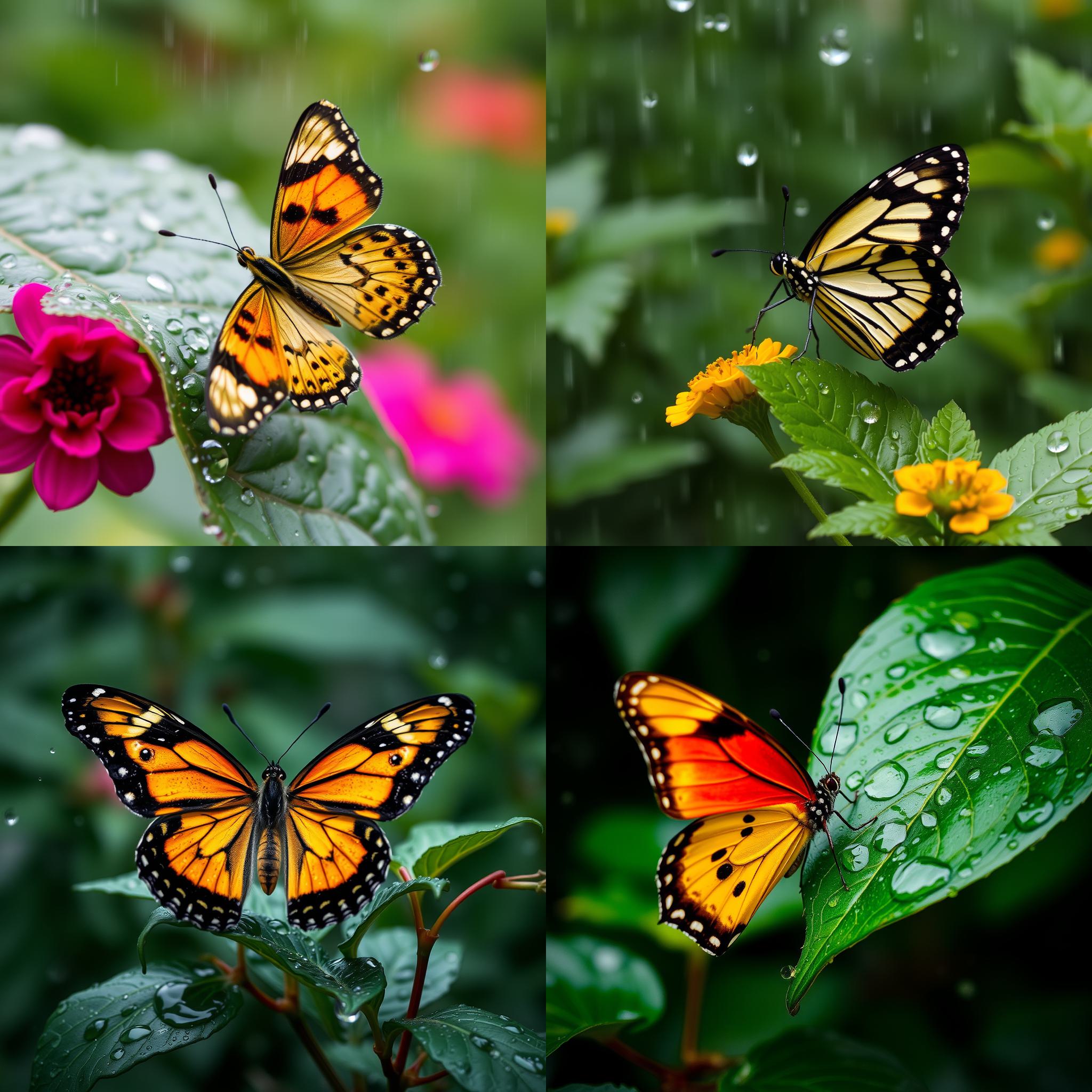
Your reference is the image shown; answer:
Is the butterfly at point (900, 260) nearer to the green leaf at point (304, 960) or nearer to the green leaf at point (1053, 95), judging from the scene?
the green leaf at point (1053, 95)

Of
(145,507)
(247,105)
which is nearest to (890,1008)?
(145,507)

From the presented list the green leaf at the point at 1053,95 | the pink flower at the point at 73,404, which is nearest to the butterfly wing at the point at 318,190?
the pink flower at the point at 73,404

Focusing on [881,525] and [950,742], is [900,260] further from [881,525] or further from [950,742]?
[950,742]

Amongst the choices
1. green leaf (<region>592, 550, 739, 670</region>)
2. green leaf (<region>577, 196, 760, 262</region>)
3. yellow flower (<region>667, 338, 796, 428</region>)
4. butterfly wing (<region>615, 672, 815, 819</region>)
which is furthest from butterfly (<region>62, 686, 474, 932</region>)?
green leaf (<region>577, 196, 760, 262</region>)

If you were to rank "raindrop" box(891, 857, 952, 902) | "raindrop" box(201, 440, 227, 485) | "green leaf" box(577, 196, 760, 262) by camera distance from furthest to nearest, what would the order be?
"green leaf" box(577, 196, 760, 262) → "raindrop" box(201, 440, 227, 485) → "raindrop" box(891, 857, 952, 902)

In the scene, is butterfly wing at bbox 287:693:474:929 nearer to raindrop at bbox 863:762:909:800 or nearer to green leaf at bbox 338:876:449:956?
green leaf at bbox 338:876:449:956

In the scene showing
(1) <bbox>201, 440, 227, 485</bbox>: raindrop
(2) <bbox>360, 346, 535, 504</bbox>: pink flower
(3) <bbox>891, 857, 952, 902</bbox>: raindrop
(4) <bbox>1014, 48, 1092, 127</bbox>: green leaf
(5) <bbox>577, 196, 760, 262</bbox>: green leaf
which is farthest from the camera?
(2) <bbox>360, 346, 535, 504</bbox>: pink flower
